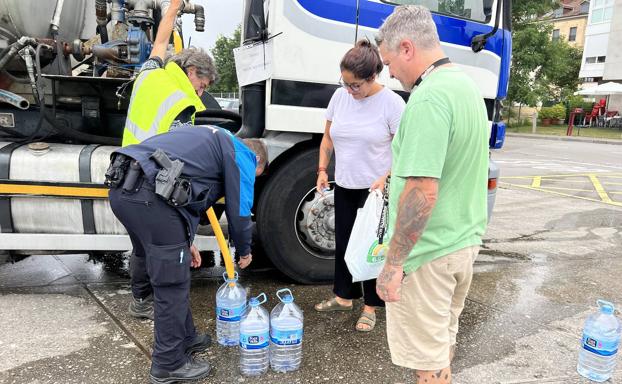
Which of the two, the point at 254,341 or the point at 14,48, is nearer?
the point at 254,341

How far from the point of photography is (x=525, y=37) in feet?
79.8

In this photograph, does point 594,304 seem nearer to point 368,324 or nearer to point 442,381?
point 368,324

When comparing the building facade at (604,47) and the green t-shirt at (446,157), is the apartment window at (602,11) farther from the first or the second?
the green t-shirt at (446,157)

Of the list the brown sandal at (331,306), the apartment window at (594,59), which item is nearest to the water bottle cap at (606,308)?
the brown sandal at (331,306)

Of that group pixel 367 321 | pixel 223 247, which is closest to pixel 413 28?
pixel 223 247

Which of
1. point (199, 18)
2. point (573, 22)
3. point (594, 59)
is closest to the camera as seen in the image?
point (199, 18)

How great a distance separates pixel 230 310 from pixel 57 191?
56.9 inches

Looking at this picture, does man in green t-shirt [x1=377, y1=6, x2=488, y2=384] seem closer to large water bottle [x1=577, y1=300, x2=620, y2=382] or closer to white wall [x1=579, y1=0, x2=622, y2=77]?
large water bottle [x1=577, y1=300, x2=620, y2=382]

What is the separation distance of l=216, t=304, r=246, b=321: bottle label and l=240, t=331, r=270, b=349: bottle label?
0.87 ft

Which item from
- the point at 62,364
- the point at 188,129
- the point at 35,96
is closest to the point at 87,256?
the point at 35,96

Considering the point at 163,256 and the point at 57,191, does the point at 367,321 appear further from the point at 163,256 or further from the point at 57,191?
the point at 57,191

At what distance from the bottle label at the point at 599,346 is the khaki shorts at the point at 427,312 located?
1.19 meters

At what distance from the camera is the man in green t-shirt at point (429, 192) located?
1697mm

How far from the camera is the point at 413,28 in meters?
1.77
